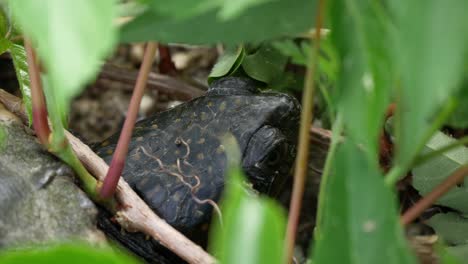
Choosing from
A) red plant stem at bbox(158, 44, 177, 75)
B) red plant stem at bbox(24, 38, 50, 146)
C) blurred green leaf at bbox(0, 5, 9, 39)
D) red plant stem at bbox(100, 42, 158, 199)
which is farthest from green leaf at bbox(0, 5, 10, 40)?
red plant stem at bbox(158, 44, 177, 75)

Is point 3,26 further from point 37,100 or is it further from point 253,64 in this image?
point 253,64

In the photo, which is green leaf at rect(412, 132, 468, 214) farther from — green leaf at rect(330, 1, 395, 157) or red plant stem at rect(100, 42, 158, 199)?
green leaf at rect(330, 1, 395, 157)

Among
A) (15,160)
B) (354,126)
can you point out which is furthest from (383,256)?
(15,160)

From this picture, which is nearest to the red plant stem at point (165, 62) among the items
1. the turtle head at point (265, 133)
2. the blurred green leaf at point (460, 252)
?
the turtle head at point (265, 133)

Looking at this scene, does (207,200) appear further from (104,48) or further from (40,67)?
(104,48)

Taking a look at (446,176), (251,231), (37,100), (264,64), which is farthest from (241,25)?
(264,64)

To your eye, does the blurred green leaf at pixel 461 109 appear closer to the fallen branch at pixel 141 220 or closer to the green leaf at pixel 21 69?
the fallen branch at pixel 141 220
